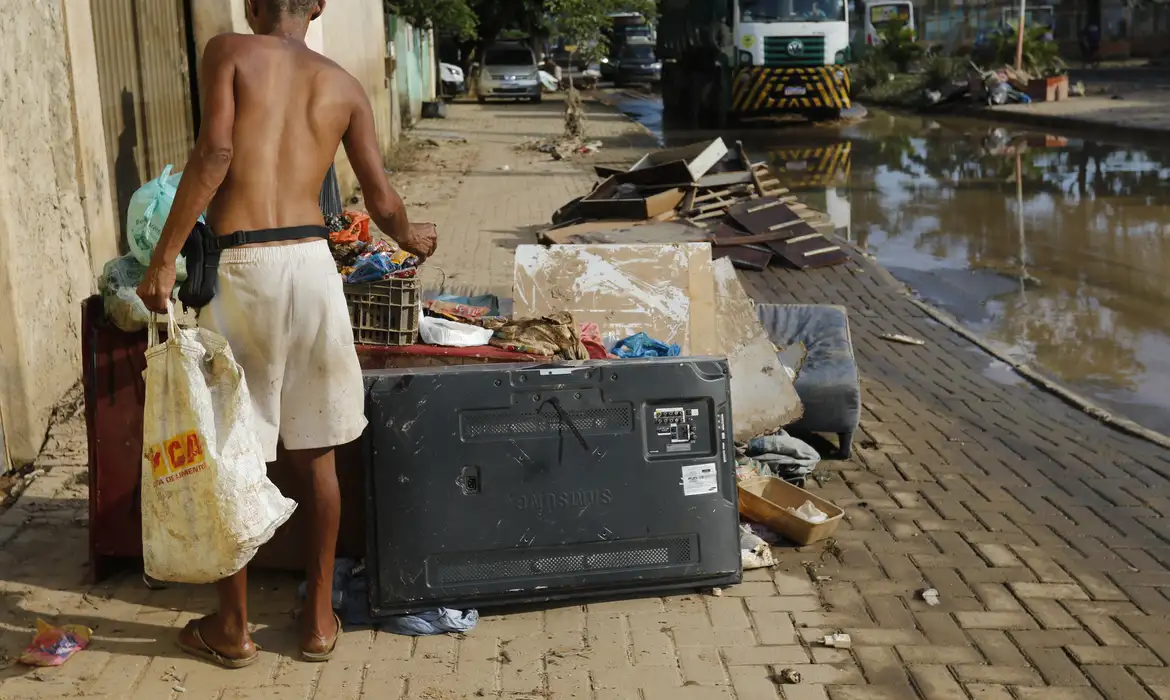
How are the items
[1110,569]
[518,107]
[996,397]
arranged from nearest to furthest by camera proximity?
[1110,569], [996,397], [518,107]

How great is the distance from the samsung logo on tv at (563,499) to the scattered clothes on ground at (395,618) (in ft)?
1.35

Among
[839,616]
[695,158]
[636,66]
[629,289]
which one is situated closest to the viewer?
[839,616]

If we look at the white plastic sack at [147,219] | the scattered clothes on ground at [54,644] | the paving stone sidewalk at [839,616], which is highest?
the white plastic sack at [147,219]

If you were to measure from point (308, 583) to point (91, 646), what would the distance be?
72 centimetres

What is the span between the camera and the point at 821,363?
5.72 metres

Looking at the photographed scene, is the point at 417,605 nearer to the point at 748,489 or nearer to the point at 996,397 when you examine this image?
the point at 748,489

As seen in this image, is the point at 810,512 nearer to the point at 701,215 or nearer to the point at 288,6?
the point at 288,6

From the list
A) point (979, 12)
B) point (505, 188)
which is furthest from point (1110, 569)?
point (979, 12)

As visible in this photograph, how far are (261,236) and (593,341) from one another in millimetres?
1741

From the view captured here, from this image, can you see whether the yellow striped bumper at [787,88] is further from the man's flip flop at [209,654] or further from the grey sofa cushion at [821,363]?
the man's flip flop at [209,654]

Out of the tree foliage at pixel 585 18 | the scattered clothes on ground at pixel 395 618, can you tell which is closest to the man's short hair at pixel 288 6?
the scattered clothes on ground at pixel 395 618

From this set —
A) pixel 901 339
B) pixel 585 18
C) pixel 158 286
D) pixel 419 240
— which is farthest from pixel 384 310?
pixel 585 18

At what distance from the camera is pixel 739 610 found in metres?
4.02

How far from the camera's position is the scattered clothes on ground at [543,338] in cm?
436
